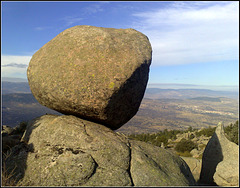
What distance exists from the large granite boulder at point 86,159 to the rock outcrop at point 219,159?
5662 mm

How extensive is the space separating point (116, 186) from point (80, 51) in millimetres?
6764

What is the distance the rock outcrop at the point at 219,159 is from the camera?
13.6 meters

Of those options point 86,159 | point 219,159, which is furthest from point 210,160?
point 86,159

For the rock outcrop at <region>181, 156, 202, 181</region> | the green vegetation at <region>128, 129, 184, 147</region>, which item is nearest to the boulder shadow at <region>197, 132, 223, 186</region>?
the rock outcrop at <region>181, 156, 202, 181</region>

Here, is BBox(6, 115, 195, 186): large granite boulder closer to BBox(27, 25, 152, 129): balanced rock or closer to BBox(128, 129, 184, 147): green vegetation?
BBox(27, 25, 152, 129): balanced rock

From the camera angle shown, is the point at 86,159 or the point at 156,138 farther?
the point at 156,138

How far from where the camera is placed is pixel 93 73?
29.9ft

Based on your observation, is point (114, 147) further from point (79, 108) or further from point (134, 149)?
point (79, 108)

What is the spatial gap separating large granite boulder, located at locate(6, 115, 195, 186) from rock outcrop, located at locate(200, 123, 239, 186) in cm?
566

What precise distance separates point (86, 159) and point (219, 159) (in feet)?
43.4

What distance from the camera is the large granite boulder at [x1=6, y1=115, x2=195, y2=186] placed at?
281 inches

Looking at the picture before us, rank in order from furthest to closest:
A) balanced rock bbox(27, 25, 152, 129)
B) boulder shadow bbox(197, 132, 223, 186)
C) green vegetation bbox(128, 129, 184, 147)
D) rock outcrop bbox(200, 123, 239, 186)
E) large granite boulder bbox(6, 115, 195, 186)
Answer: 1. green vegetation bbox(128, 129, 184, 147)
2. boulder shadow bbox(197, 132, 223, 186)
3. rock outcrop bbox(200, 123, 239, 186)
4. balanced rock bbox(27, 25, 152, 129)
5. large granite boulder bbox(6, 115, 195, 186)

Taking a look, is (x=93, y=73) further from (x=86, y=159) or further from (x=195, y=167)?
(x=195, y=167)

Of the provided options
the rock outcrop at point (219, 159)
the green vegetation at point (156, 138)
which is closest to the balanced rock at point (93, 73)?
the rock outcrop at point (219, 159)
